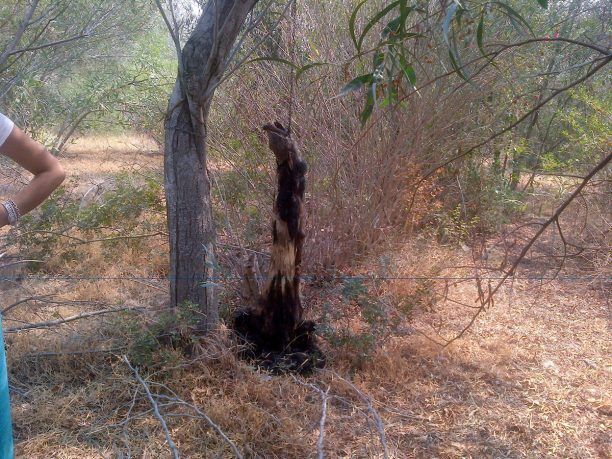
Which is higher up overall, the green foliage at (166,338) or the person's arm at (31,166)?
the person's arm at (31,166)

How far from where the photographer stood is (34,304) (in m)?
4.24

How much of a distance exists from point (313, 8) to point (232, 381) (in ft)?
10.8

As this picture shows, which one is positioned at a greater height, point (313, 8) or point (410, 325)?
point (313, 8)

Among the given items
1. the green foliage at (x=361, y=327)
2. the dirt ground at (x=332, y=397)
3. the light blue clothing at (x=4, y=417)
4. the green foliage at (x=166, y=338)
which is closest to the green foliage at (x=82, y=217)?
the dirt ground at (x=332, y=397)

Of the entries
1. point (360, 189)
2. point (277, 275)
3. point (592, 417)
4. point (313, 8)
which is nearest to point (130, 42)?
point (313, 8)

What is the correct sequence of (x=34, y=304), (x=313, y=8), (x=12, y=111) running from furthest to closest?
(x=12, y=111)
(x=313, y=8)
(x=34, y=304)

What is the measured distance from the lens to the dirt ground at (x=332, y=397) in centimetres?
281

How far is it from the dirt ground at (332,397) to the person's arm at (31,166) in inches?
51.8

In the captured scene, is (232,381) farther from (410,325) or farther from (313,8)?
(313,8)

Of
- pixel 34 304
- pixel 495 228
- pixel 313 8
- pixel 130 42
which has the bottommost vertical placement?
pixel 34 304

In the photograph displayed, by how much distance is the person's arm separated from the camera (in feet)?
6.42

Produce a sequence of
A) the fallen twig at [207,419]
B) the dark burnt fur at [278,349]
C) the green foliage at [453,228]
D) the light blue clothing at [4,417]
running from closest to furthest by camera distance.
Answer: the light blue clothing at [4,417]
the fallen twig at [207,419]
the dark burnt fur at [278,349]
the green foliage at [453,228]

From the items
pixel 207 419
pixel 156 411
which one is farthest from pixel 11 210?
pixel 207 419

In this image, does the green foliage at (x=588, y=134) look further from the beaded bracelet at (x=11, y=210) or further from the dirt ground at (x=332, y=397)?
the beaded bracelet at (x=11, y=210)
